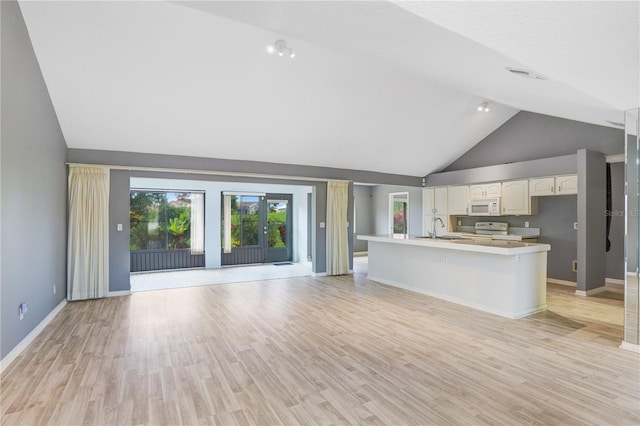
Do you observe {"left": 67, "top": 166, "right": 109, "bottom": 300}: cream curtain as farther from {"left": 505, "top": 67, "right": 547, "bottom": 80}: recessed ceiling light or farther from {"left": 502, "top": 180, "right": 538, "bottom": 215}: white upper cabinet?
{"left": 502, "top": 180, "right": 538, "bottom": 215}: white upper cabinet

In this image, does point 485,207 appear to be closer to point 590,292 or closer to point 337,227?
point 590,292

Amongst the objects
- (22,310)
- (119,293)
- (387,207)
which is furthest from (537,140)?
(22,310)

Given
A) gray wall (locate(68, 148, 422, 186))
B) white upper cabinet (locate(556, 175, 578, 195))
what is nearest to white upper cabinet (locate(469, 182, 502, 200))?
white upper cabinet (locate(556, 175, 578, 195))

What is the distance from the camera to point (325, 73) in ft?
14.9

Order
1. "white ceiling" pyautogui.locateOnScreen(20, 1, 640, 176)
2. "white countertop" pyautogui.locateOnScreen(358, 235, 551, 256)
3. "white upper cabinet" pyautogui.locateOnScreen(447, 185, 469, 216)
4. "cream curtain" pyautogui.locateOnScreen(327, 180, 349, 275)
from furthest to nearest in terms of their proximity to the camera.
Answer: "white upper cabinet" pyautogui.locateOnScreen(447, 185, 469, 216) → "cream curtain" pyautogui.locateOnScreen(327, 180, 349, 275) → "white countertop" pyautogui.locateOnScreen(358, 235, 551, 256) → "white ceiling" pyautogui.locateOnScreen(20, 1, 640, 176)

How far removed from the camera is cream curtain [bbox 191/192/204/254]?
8.20m

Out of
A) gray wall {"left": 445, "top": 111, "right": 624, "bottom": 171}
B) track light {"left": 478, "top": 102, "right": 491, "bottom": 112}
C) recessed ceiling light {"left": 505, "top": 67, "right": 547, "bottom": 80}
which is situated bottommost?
recessed ceiling light {"left": 505, "top": 67, "right": 547, "bottom": 80}

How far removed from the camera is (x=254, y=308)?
469 centimetres

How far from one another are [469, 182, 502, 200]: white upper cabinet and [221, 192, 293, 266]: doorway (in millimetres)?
4822

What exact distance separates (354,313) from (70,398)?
10.1 ft

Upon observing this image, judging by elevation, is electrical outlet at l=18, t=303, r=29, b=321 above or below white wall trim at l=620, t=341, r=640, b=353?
above

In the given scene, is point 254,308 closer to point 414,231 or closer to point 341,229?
point 341,229

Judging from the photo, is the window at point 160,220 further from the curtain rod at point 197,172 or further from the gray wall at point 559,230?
the gray wall at point 559,230

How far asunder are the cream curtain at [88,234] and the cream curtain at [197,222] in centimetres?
292
